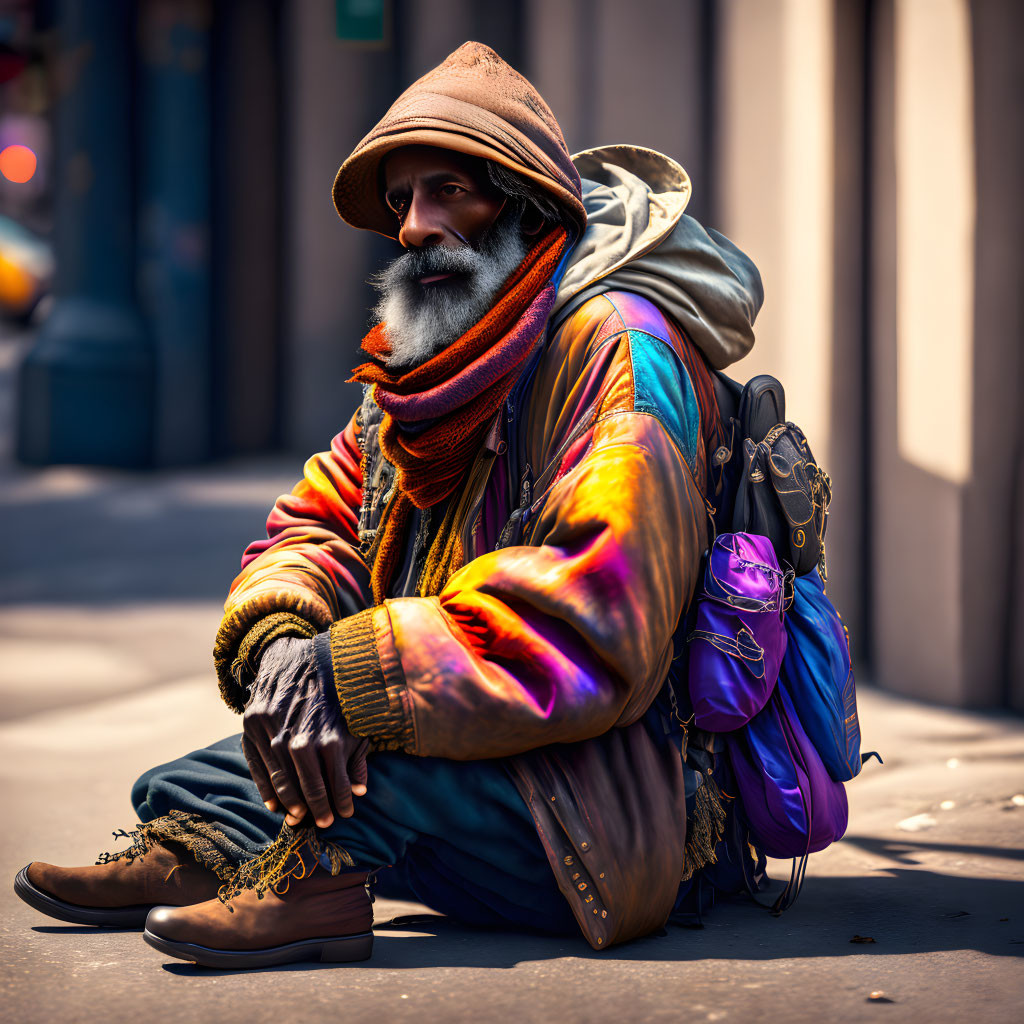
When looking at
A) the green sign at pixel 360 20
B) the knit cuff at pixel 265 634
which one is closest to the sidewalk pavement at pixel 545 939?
the knit cuff at pixel 265 634

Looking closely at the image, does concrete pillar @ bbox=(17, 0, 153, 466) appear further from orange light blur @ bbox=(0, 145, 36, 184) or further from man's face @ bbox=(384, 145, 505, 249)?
orange light blur @ bbox=(0, 145, 36, 184)

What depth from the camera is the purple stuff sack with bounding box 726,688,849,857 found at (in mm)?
2574

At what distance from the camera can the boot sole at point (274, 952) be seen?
2.37 meters

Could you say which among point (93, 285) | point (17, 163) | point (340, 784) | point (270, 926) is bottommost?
point (270, 926)

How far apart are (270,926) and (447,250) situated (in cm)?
132

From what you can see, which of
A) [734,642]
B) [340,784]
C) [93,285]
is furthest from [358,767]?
[93,285]

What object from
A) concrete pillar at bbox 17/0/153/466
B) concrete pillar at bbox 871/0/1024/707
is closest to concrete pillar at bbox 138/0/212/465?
concrete pillar at bbox 17/0/153/466

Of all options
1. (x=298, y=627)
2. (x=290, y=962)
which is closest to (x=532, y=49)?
(x=298, y=627)

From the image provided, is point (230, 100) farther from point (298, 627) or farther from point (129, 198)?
point (298, 627)

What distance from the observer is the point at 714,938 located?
2559 millimetres

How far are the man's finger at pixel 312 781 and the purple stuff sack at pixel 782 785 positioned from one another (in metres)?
0.78

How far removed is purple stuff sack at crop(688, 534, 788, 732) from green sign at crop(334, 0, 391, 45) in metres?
3.34

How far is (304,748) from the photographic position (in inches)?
91.4

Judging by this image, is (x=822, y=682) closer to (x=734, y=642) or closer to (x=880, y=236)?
(x=734, y=642)
